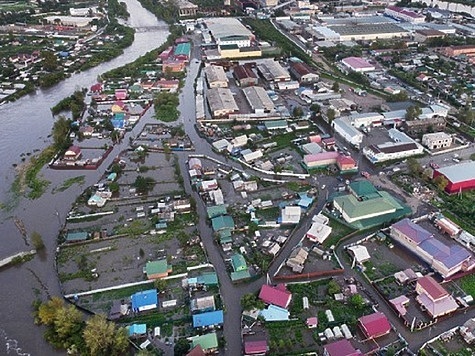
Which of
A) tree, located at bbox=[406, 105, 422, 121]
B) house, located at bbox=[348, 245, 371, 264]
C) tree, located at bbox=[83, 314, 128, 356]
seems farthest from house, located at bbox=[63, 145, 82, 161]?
tree, located at bbox=[406, 105, 422, 121]

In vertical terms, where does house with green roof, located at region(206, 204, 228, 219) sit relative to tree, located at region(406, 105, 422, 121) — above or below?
below

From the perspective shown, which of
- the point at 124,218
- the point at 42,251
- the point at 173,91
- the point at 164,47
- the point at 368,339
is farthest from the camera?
the point at 164,47

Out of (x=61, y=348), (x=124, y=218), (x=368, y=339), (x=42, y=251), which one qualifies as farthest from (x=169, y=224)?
(x=368, y=339)

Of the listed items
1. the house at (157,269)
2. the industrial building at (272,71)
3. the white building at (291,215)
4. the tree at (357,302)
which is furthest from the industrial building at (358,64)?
the house at (157,269)

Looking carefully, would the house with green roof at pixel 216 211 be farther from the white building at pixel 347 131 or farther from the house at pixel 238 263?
the white building at pixel 347 131

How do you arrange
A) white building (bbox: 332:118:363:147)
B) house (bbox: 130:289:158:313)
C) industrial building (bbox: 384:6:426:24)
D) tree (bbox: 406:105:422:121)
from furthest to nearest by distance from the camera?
industrial building (bbox: 384:6:426:24), tree (bbox: 406:105:422:121), white building (bbox: 332:118:363:147), house (bbox: 130:289:158:313)

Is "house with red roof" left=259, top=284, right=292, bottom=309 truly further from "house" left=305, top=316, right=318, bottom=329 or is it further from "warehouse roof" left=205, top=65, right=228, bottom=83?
"warehouse roof" left=205, top=65, right=228, bottom=83

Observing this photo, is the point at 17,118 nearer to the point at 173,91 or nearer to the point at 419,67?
the point at 173,91
